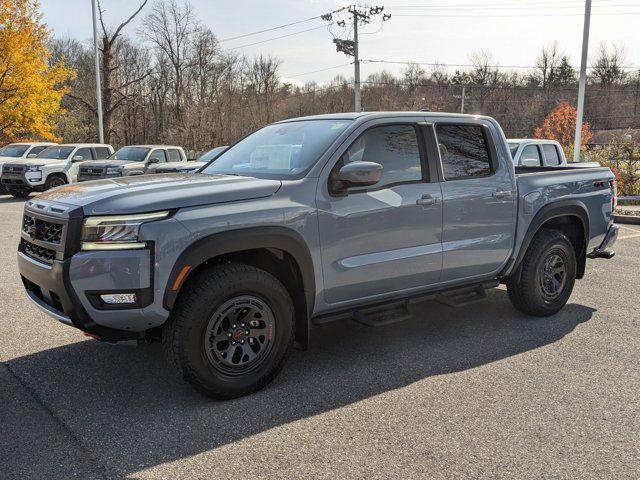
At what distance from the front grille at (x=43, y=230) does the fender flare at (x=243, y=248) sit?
29.5 inches

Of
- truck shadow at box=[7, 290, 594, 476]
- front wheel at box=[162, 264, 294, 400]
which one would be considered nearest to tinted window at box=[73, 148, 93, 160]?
truck shadow at box=[7, 290, 594, 476]

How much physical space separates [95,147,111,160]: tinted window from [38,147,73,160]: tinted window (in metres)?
0.83

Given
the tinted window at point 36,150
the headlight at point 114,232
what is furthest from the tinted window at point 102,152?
the headlight at point 114,232

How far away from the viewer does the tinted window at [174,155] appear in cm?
1835

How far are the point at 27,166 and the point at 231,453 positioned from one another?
54.8 feet

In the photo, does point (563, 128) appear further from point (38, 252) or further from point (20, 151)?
point (38, 252)

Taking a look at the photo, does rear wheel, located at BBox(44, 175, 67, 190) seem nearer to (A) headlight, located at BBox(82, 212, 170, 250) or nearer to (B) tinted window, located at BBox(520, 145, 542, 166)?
(B) tinted window, located at BBox(520, 145, 542, 166)

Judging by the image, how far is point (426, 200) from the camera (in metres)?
4.30

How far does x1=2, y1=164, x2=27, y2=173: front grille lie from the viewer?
17.0m

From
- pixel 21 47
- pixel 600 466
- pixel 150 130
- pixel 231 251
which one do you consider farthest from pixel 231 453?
Result: pixel 150 130

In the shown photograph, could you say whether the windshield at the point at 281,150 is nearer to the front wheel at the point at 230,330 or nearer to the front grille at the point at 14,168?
the front wheel at the point at 230,330

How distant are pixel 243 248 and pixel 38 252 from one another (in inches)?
53.3

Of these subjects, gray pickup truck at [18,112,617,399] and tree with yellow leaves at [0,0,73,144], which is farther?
tree with yellow leaves at [0,0,73,144]

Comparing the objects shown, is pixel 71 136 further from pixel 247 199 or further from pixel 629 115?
pixel 629 115
